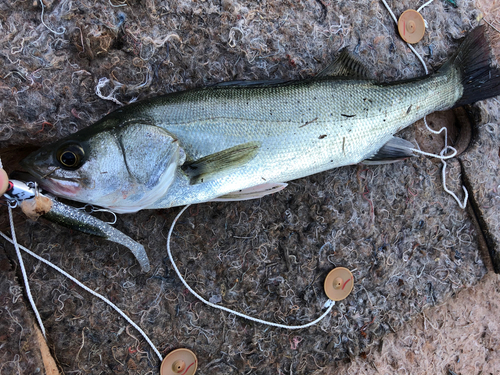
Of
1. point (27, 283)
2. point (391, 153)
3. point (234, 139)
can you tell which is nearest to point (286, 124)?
point (234, 139)

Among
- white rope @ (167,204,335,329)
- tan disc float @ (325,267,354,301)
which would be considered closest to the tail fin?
tan disc float @ (325,267,354,301)

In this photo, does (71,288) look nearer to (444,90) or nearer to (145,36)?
(145,36)

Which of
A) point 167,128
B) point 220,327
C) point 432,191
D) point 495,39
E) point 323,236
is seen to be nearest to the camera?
point 167,128

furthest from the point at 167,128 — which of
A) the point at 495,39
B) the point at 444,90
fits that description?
the point at 495,39

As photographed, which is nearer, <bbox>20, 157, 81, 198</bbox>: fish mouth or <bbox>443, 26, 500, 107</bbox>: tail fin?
<bbox>20, 157, 81, 198</bbox>: fish mouth

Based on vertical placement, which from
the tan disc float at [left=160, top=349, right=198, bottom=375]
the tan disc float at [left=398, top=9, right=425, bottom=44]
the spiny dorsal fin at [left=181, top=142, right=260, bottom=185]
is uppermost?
the tan disc float at [left=398, top=9, right=425, bottom=44]

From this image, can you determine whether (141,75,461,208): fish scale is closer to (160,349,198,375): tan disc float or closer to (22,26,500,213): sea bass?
(22,26,500,213): sea bass

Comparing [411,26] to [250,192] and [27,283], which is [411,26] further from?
[27,283]

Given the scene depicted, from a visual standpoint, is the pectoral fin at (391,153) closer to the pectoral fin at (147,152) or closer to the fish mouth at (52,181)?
the pectoral fin at (147,152)
